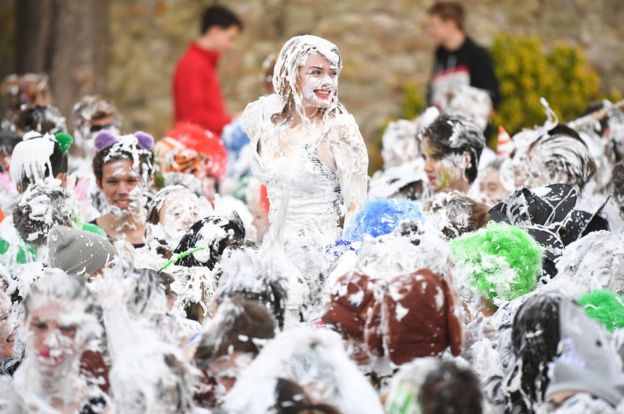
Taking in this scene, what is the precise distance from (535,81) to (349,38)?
1.87m

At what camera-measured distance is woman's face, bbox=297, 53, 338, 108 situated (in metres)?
5.29

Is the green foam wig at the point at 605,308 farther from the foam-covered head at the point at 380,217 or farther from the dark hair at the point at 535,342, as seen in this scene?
the foam-covered head at the point at 380,217

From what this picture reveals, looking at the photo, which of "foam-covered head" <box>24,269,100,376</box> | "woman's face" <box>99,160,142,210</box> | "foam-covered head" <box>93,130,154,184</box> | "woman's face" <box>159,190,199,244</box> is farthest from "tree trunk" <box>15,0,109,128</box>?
"foam-covered head" <box>24,269,100,376</box>

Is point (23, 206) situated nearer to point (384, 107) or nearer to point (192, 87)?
point (192, 87)

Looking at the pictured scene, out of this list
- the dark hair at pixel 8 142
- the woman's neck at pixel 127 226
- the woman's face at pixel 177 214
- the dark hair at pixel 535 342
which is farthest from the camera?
the dark hair at pixel 8 142

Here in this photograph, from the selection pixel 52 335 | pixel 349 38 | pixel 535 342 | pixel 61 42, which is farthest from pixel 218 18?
pixel 535 342

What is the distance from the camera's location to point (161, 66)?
12.4 m

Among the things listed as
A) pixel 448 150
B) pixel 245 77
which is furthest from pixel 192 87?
pixel 448 150

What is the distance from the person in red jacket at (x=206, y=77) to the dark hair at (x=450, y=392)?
20.9 ft

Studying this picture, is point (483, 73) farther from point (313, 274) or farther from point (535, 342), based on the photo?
point (535, 342)

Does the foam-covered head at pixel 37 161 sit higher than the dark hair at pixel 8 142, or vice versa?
the dark hair at pixel 8 142

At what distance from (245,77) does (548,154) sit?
239 inches

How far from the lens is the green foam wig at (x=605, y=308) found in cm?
429

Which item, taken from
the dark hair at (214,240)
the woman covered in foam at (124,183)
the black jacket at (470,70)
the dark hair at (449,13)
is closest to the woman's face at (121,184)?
the woman covered in foam at (124,183)
